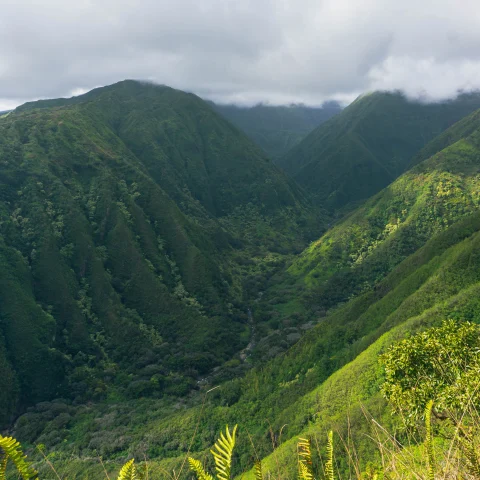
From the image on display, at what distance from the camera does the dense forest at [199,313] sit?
41.6m

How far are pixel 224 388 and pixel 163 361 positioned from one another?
2474cm

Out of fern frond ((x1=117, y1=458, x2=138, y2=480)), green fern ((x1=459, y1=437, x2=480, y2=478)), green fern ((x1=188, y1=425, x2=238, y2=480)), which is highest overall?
green fern ((x1=188, y1=425, x2=238, y2=480))

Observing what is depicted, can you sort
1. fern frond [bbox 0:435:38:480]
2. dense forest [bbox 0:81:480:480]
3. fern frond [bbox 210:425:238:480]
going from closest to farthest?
1. fern frond [bbox 0:435:38:480]
2. fern frond [bbox 210:425:238:480]
3. dense forest [bbox 0:81:480:480]

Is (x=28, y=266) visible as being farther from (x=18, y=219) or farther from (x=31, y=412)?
(x=31, y=412)

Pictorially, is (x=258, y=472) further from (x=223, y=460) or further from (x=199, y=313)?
(x=199, y=313)

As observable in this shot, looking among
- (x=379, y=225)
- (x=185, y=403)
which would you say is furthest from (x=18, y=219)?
(x=379, y=225)

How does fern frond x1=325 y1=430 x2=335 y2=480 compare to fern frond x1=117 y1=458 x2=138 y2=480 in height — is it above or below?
below

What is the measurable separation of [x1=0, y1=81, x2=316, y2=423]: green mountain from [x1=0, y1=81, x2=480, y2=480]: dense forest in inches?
16.9

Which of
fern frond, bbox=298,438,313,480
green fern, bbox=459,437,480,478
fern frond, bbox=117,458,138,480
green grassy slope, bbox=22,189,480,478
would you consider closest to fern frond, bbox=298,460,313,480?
fern frond, bbox=298,438,313,480

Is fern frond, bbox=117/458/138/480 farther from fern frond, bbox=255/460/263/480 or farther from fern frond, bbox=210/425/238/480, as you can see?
fern frond, bbox=255/460/263/480

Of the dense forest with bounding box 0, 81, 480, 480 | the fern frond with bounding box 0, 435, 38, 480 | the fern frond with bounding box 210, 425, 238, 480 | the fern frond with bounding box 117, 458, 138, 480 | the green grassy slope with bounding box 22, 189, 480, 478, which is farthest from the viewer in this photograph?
the green grassy slope with bounding box 22, 189, 480, 478

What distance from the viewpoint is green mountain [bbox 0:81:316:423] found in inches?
3002

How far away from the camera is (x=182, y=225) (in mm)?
123062

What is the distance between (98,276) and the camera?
9750 cm
